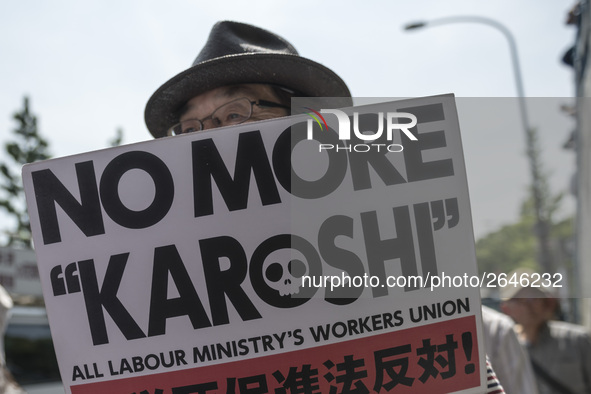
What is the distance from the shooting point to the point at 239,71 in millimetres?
2229

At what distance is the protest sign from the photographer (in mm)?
1562

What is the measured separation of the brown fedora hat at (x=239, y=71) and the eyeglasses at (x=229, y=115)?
0.10 meters

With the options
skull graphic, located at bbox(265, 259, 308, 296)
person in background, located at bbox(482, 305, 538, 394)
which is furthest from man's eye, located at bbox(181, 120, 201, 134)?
person in background, located at bbox(482, 305, 538, 394)

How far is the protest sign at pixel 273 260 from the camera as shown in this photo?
1.56 m

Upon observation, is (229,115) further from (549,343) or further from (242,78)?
(549,343)

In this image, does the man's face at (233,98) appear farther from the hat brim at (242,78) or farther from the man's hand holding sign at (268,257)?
the man's hand holding sign at (268,257)

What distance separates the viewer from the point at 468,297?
1.59 metres

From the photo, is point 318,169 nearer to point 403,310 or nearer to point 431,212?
point 431,212

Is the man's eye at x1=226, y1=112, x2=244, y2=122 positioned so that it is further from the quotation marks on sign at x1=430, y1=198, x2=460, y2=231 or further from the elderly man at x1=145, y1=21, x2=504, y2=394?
the quotation marks on sign at x1=430, y1=198, x2=460, y2=231

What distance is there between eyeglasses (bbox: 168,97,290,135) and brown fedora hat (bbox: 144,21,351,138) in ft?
0.32

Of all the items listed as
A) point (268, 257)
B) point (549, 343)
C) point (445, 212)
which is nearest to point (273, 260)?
point (268, 257)

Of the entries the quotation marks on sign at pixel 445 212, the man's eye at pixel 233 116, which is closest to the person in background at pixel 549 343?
the man's eye at pixel 233 116

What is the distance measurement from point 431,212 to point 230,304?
0.57 metres

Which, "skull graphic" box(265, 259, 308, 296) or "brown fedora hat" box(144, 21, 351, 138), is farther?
"brown fedora hat" box(144, 21, 351, 138)
